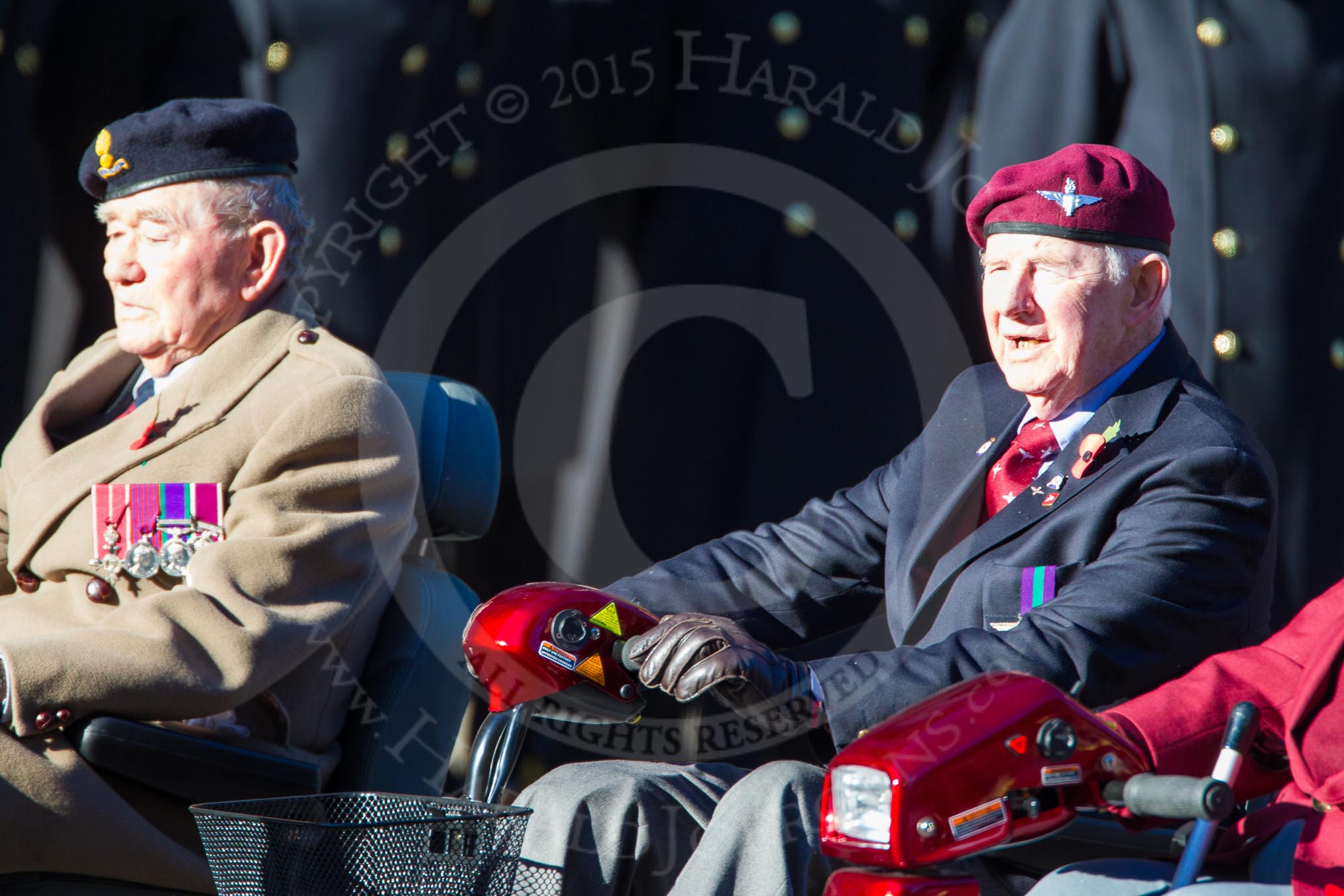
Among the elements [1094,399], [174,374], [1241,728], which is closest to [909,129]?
[1094,399]

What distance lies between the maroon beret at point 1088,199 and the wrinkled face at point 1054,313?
0.08 feet

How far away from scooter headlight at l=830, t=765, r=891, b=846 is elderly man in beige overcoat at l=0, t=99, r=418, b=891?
3.66ft

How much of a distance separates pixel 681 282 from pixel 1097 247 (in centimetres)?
120

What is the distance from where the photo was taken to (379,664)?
2.31 metres

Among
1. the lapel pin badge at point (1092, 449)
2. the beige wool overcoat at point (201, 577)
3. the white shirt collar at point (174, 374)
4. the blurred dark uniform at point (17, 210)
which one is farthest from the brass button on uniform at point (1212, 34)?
the blurred dark uniform at point (17, 210)

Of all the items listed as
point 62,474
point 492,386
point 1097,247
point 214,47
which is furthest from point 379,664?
point 214,47

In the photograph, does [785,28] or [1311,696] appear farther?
[785,28]

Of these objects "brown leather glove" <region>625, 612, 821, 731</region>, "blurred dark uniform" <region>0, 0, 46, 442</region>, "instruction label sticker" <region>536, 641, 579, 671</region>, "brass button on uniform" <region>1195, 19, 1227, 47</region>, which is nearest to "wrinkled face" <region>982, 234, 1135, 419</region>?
"brown leather glove" <region>625, 612, 821, 731</region>

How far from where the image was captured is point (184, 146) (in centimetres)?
242

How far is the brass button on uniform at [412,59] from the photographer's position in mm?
3029

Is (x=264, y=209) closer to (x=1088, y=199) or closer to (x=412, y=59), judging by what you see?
(x=412, y=59)

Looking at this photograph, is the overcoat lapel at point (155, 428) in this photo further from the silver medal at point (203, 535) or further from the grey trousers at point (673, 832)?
the grey trousers at point (673, 832)

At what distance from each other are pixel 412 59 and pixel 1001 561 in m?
1.71

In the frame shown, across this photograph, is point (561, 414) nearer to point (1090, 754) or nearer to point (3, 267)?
point (3, 267)
